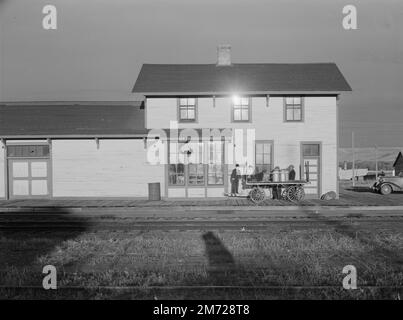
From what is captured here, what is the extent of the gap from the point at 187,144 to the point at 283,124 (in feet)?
16.9

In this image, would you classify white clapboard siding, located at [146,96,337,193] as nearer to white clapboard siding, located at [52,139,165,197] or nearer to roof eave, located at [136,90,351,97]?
roof eave, located at [136,90,351,97]

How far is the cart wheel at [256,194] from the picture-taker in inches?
917

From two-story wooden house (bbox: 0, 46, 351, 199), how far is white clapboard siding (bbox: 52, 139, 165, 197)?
0.05 meters

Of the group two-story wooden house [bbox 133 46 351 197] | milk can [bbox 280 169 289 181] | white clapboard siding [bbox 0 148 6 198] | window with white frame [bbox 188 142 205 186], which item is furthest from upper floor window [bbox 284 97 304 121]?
white clapboard siding [bbox 0 148 6 198]

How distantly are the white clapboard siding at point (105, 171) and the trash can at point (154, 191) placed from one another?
533 millimetres

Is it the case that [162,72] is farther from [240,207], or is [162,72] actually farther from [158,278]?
[158,278]

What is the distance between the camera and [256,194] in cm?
2331

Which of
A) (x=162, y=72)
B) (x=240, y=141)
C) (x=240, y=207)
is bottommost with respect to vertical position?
(x=240, y=207)

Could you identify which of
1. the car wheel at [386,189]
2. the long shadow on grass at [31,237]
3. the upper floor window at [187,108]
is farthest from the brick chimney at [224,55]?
the long shadow on grass at [31,237]

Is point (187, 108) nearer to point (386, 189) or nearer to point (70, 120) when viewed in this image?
point (70, 120)

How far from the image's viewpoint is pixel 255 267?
980cm

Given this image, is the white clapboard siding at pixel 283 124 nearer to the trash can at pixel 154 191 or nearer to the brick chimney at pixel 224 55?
the trash can at pixel 154 191
